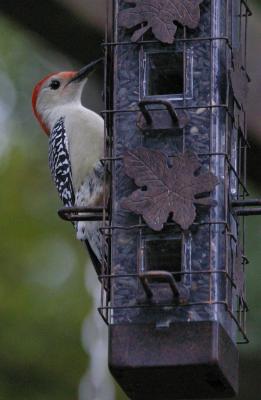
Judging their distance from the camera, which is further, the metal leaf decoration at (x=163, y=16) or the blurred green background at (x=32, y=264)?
the blurred green background at (x=32, y=264)

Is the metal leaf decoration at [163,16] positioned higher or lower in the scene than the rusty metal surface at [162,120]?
higher

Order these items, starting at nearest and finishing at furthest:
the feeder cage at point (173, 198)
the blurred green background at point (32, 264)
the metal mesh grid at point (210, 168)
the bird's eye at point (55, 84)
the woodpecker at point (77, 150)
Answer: the feeder cage at point (173, 198)
the metal mesh grid at point (210, 168)
the woodpecker at point (77, 150)
the bird's eye at point (55, 84)
the blurred green background at point (32, 264)

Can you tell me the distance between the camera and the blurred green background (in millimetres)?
20250

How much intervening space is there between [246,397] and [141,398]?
20.2ft

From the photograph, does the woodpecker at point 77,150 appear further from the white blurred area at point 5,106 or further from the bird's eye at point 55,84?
the white blurred area at point 5,106

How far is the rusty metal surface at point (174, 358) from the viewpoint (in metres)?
11.9

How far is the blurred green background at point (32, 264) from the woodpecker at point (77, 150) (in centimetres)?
389

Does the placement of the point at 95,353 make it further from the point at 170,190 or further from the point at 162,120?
the point at 170,190

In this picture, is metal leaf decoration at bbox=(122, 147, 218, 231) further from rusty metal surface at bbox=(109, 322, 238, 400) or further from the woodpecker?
the woodpecker

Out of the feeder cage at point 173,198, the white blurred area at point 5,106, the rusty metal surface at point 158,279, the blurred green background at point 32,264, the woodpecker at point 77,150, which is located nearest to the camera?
the rusty metal surface at point 158,279

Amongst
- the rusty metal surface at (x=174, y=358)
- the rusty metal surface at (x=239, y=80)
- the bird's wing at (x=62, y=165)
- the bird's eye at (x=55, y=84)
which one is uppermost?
the bird's eye at (x=55, y=84)

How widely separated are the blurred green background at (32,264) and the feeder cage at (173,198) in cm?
649

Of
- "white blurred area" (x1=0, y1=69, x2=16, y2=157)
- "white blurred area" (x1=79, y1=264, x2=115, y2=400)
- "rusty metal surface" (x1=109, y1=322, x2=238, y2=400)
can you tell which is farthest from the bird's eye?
"white blurred area" (x1=0, y1=69, x2=16, y2=157)

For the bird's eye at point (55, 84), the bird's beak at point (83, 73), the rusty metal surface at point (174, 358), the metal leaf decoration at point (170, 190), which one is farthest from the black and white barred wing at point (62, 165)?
the rusty metal surface at point (174, 358)
